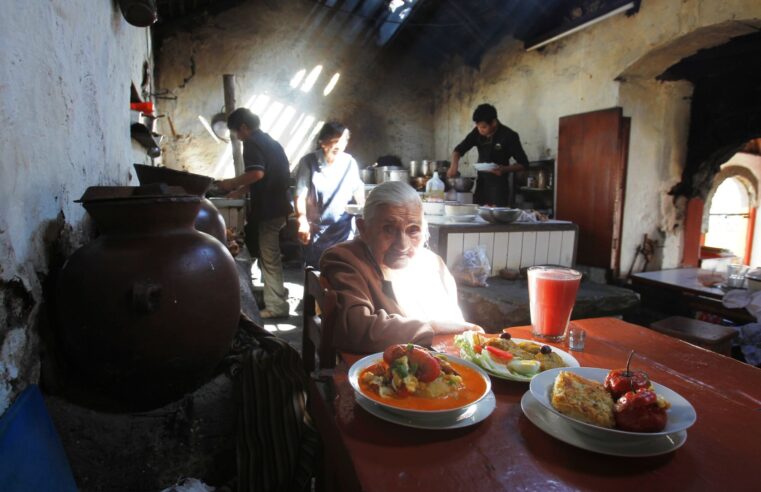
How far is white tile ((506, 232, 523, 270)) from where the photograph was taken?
312cm

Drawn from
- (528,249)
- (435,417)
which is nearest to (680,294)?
(528,249)

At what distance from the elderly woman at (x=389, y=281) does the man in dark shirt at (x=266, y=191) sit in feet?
8.48

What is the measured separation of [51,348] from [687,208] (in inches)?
244

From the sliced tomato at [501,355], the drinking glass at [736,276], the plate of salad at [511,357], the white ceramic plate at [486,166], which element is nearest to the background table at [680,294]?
the drinking glass at [736,276]

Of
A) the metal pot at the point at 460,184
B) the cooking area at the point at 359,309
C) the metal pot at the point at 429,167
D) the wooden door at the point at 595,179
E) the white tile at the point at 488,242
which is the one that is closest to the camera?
the cooking area at the point at 359,309

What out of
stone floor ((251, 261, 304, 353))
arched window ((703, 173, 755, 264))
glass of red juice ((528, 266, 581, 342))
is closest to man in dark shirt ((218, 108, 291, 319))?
stone floor ((251, 261, 304, 353))

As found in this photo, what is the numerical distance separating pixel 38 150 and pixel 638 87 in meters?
5.46

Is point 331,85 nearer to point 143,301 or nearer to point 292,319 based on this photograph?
point 292,319

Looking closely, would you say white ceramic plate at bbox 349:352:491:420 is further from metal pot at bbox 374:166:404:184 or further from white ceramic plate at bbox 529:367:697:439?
metal pot at bbox 374:166:404:184

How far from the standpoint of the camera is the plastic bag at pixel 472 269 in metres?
2.91

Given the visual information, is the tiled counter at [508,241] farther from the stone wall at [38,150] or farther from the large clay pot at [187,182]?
the stone wall at [38,150]

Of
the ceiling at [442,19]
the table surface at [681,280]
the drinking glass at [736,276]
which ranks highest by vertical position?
the ceiling at [442,19]

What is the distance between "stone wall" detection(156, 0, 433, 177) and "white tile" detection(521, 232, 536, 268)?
5534mm

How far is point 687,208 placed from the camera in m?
5.27
